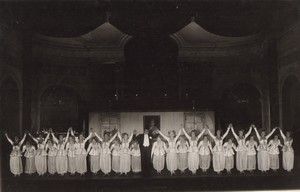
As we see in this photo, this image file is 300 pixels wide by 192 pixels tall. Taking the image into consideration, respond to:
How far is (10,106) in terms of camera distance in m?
9.30

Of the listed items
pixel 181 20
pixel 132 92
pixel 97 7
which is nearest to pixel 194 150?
pixel 132 92

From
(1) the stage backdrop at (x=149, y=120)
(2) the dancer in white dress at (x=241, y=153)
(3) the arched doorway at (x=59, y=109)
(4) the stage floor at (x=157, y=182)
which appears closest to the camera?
(4) the stage floor at (x=157, y=182)

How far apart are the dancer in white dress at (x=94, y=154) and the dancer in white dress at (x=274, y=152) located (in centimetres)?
460

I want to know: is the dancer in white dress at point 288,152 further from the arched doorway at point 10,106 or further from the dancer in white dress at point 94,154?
the arched doorway at point 10,106

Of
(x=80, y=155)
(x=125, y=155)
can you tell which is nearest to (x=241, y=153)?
(x=125, y=155)

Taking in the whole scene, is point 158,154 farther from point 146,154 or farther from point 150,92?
point 150,92

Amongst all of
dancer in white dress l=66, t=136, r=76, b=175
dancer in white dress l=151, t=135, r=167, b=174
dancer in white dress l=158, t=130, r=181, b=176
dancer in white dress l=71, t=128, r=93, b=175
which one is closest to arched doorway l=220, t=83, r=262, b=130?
dancer in white dress l=158, t=130, r=181, b=176

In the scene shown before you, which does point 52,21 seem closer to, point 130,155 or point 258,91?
point 130,155

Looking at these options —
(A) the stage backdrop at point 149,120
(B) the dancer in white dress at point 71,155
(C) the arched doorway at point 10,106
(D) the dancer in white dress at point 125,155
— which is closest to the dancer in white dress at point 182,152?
(D) the dancer in white dress at point 125,155

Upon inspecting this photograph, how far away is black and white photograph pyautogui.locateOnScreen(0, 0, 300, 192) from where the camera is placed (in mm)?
9047

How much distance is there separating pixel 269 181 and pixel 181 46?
4611 millimetres

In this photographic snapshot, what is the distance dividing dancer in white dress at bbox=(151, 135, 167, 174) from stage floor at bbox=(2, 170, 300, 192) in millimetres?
294

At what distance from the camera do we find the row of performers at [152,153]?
928 centimetres

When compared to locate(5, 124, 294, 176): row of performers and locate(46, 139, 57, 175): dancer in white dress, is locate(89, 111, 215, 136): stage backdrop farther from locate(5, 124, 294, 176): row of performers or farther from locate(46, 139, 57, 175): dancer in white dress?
locate(46, 139, 57, 175): dancer in white dress
